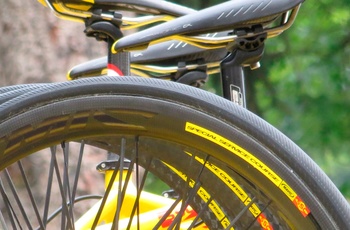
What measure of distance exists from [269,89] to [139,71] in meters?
4.63

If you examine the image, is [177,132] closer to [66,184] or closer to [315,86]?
[66,184]

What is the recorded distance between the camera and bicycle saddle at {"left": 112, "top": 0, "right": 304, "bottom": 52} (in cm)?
267

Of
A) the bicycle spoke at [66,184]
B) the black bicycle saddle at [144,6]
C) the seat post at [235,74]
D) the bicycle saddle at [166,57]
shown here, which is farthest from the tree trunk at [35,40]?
the bicycle spoke at [66,184]

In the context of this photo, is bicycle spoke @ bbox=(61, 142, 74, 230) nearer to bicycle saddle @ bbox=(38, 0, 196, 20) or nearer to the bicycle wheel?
the bicycle wheel

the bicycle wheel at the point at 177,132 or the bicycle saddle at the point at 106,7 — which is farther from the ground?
the bicycle saddle at the point at 106,7

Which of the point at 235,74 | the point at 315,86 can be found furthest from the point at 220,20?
the point at 315,86

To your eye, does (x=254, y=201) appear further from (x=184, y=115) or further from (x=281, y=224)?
(x=184, y=115)

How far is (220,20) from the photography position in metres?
2.71

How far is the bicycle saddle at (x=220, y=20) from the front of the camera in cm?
267

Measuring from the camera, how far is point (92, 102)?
84.8 inches

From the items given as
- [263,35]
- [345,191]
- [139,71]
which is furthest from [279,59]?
[263,35]

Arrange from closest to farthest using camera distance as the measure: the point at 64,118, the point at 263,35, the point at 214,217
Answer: the point at 64,118 → the point at 214,217 → the point at 263,35

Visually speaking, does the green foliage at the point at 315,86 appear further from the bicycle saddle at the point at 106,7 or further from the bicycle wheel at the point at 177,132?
the bicycle wheel at the point at 177,132

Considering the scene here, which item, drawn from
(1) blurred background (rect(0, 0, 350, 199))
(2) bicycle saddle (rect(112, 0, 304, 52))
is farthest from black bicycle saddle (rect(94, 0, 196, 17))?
(1) blurred background (rect(0, 0, 350, 199))
